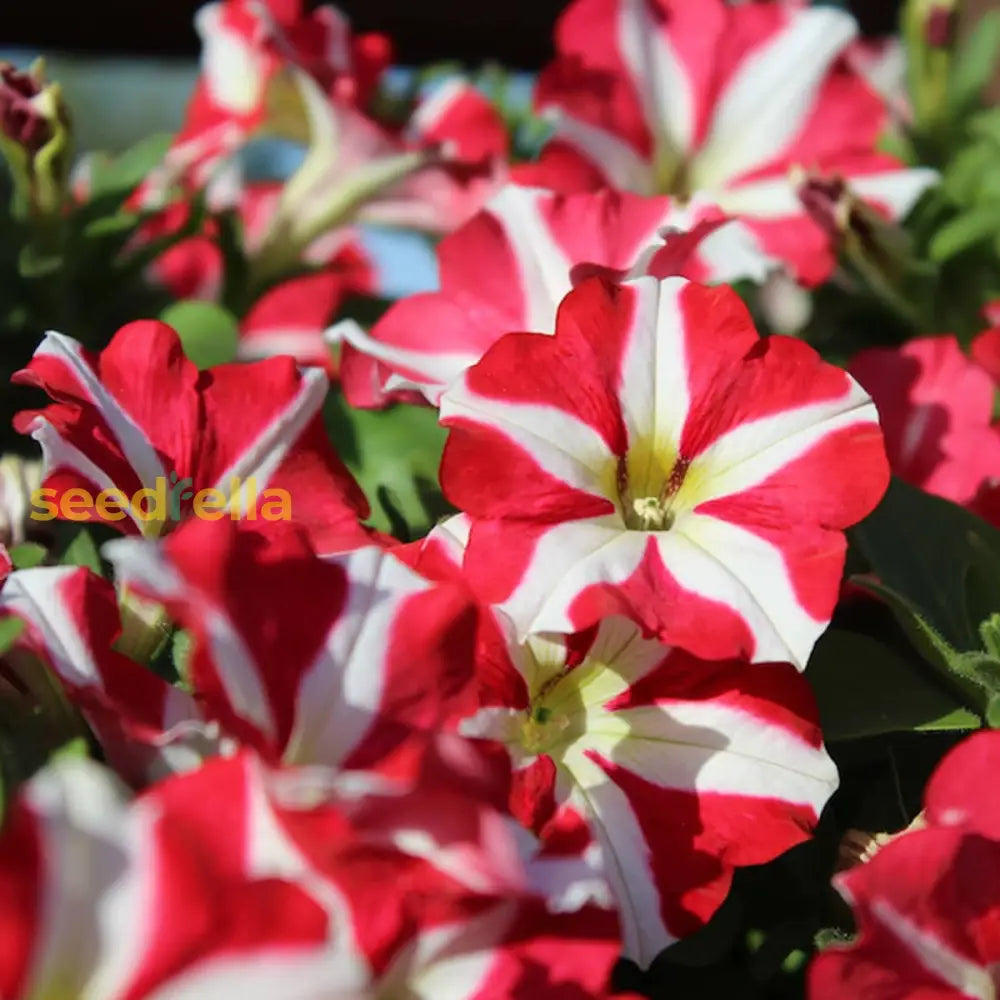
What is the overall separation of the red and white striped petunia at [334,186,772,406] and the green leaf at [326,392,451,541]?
5 cm

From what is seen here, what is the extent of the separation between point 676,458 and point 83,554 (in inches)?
10.1

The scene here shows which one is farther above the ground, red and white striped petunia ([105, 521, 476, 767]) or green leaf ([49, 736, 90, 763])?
red and white striped petunia ([105, 521, 476, 767])

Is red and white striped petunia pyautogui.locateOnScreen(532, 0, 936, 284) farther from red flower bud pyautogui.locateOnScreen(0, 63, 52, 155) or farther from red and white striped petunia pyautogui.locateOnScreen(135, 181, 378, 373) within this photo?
red flower bud pyautogui.locateOnScreen(0, 63, 52, 155)

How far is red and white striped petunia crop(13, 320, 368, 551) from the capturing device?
19.1 inches

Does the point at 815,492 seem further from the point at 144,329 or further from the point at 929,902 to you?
the point at 144,329

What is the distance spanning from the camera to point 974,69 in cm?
92

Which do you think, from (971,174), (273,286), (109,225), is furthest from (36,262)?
(971,174)

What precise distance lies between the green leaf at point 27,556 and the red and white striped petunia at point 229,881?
180 millimetres

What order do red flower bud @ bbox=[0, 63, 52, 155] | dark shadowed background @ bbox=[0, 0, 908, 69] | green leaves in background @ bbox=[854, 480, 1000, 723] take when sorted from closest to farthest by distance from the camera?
green leaves in background @ bbox=[854, 480, 1000, 723]
red flower bud @ bbox=[0, 63, 52, 155]
dark shadowed background @ bbox=[0, 0, 908, 69]

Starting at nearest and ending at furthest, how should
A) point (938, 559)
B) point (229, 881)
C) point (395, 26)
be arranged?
point (229, 881), point (938, 559), point (395, 26)

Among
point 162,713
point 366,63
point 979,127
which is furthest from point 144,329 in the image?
point 979,127

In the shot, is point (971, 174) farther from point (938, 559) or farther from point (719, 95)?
point (938, 559)

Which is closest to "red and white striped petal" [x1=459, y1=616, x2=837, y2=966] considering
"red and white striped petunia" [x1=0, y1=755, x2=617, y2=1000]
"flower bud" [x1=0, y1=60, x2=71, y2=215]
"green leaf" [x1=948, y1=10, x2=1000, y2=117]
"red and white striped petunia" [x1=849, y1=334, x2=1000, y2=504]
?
"red and white striped petunia" [x1=0, y1=755, x2=617, y2=1000]

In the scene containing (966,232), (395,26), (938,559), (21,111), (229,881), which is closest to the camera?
(229,881)
